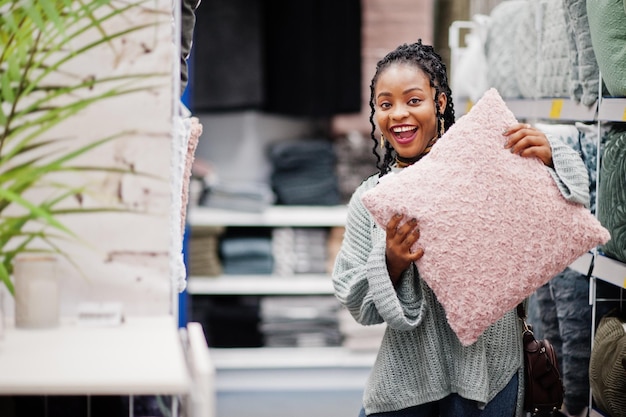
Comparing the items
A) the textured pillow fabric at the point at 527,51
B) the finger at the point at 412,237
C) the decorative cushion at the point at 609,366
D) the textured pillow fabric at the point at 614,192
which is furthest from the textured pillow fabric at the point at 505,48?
the finger at the point at 412,237

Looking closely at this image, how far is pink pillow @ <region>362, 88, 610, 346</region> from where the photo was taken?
7.29 ft

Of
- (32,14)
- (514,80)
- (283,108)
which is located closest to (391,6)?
(283,108)

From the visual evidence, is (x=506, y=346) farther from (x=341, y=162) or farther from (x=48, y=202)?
(x=341, y=162)

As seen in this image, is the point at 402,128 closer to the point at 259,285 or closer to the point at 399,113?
the point at 399,113

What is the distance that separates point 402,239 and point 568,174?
1.38 feet

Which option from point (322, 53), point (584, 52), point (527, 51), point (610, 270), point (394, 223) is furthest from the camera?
point (322, 53)

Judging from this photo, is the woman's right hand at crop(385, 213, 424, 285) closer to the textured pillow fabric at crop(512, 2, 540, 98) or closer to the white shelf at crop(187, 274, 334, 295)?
the textured pillow fabric at crop(512, 2, 540, 98)

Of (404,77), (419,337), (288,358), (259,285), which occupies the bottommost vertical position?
(288,358)

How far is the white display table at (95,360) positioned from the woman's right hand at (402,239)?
51 cm

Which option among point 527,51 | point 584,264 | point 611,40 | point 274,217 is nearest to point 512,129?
point 611,40

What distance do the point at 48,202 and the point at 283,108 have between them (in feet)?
10.9

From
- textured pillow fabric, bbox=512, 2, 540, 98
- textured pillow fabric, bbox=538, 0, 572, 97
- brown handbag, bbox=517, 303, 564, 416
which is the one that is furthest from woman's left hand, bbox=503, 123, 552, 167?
textured pillow fabric, bbox=512, 2, 540, 98

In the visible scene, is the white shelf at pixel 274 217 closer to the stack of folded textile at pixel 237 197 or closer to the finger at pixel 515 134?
the stack of folded textile at pixel 237 197

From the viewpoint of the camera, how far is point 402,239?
2223 millimetres
